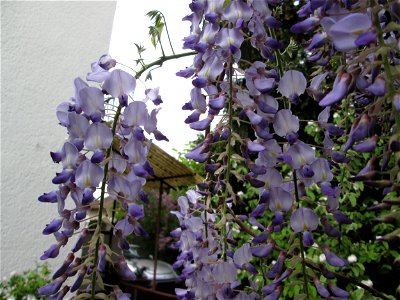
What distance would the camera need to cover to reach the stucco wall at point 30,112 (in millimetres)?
3203

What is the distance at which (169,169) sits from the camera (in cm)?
312

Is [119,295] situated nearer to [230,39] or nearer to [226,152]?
[226,152]

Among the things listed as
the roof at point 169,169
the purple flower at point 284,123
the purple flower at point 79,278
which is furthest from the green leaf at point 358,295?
the roof at point 169,169

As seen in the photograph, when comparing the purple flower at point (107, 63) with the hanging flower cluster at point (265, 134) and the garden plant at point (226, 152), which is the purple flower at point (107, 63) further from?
the hanging flower cluster at point (265, 134)

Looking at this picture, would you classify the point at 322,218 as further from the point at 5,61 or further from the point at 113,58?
the point at 5,61

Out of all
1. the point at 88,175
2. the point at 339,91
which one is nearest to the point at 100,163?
the point at 88,175

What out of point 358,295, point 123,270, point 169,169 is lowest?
point 358,295

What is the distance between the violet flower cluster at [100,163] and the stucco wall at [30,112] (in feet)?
8.98

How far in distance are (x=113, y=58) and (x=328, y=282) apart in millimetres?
512

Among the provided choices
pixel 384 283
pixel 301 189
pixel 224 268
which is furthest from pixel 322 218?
pixel 384 283

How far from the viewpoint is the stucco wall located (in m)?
3.20

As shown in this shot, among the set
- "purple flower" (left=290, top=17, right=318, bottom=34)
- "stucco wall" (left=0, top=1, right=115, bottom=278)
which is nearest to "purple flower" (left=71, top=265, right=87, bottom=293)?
"purple flower" (left=290, top=17, right=318, bottom=34)

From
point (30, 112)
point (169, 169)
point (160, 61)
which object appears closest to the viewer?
point (160, 61)

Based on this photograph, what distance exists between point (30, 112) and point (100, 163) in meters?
2.96
